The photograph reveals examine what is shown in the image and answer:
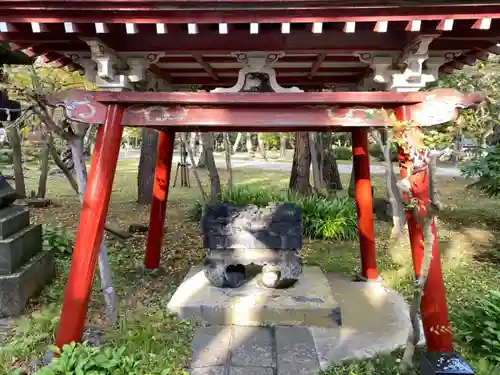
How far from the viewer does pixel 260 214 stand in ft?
18.2

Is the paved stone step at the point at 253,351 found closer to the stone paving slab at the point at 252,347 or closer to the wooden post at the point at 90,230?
the stone paving slab at the point at 252,347

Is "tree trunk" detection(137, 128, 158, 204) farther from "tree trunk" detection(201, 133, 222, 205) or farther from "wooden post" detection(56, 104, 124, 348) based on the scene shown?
"wooden post" detection(56, 104, 124, 348)

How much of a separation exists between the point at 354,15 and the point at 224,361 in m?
3.50

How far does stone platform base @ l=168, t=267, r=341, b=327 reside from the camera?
4.99 meters

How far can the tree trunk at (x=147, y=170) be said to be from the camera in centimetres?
1327

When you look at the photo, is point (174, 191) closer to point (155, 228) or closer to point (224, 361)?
point (155, 228)

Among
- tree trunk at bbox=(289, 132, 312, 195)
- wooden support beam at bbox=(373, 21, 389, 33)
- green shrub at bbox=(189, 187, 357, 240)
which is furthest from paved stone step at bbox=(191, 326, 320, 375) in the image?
tree trunk at bbox=(289, 132, 312, 195)

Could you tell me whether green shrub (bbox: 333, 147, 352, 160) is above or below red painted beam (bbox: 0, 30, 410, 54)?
below

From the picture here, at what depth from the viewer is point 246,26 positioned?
3.76m

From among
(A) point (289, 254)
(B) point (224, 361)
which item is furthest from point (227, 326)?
(A) point (289, 254)

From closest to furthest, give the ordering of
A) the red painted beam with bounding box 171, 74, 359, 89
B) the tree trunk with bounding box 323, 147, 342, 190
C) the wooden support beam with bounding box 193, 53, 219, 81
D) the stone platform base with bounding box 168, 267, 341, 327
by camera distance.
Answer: the wooden support beam with bounding box 193, 53, 219, 81, the stone platform base with bounding box 168, 267, 341, 327, the red painted beam with bounding box 171, 74, 359, 89, the tree trunk with bounding box 323, 147, 342, 190

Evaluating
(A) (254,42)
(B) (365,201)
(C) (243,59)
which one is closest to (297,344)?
(B) (365,201)

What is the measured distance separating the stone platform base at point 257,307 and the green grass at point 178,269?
0.27 metres

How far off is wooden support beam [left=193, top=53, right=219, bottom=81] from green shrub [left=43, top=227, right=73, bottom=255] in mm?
4047
